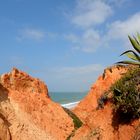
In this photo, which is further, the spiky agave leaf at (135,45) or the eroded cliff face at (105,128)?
the spiky agave leaf at (135,45)

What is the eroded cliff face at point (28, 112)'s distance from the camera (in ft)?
49.1

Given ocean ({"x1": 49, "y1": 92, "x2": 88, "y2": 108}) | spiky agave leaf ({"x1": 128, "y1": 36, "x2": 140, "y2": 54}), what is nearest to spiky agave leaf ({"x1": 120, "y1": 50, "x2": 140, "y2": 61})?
spiky agave leaf ({"x1": 128, "y1": 36, "x2": 140, "y2": 54})

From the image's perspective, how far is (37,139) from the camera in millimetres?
15594

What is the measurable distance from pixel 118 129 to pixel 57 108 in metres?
6.48

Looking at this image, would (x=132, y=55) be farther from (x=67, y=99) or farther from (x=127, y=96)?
(x=67, y=99)

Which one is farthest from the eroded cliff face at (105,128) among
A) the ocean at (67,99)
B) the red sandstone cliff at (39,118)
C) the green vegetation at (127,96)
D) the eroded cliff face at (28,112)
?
the ocean at (67,99)

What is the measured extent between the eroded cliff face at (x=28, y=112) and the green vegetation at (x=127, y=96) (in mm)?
3592

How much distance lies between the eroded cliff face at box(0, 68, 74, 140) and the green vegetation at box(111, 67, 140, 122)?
11.8ft

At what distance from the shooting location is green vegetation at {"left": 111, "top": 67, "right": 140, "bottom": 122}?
12.2 meters

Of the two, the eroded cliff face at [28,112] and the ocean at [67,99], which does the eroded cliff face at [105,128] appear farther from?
the ocean at [67,99]

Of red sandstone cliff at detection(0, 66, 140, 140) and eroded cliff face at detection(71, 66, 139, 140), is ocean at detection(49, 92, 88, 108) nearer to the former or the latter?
red sandstone cliff at detection(0, 66, 140, 140)

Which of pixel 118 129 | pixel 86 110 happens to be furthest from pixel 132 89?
pixel 86 110

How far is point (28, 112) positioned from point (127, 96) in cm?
544

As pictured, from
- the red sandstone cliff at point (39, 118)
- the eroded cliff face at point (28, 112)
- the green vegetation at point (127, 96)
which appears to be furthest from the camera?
the eroded cliff face at point (28, 112)
